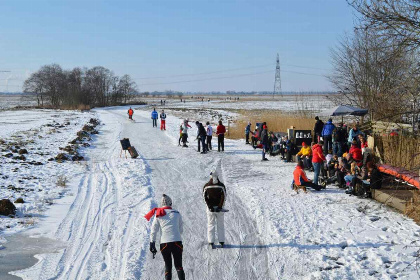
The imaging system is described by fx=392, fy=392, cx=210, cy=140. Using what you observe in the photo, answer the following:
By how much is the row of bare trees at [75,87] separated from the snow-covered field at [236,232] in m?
69.9

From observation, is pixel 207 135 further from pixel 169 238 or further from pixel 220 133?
pixel 169 238

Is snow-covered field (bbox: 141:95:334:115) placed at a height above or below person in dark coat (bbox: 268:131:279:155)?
above

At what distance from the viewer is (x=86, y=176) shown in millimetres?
15547

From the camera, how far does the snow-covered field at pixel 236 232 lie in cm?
724

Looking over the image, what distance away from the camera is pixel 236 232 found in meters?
9.23

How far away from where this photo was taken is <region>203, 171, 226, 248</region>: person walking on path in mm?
8125

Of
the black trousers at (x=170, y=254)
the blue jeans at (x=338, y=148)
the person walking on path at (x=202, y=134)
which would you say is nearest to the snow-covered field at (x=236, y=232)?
the black trousers at (x=170, y=254)

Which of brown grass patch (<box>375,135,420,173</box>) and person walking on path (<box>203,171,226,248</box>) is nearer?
person walking on path (<box>203,171,226,248</box>)

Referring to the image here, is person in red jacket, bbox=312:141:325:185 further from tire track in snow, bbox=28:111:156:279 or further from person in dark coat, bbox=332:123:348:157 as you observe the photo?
tire track in snow, bbox=28:111:156:279

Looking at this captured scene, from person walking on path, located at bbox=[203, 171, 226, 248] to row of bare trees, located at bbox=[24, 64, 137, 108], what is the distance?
75073 millimetres

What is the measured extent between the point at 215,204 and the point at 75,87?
83138mm

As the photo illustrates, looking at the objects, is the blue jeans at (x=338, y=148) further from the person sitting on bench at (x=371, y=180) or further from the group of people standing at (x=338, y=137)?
the person sitting on bench at (x=371, y=180)

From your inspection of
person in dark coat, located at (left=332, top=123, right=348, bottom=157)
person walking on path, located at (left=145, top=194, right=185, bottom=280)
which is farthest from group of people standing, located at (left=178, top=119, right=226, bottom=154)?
person walking on path, located at (left=145, top=194, right=185, bottom=280)

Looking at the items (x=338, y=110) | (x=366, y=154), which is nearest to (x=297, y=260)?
(x=366, y=154)
